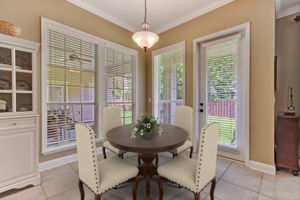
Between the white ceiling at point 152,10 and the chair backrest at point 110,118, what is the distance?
200 cm

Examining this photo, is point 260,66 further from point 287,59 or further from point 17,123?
point 17,123

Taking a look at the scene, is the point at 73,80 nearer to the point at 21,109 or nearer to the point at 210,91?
the point at 21,109

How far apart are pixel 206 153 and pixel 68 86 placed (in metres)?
2.57

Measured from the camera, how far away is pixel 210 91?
3039 millimetres

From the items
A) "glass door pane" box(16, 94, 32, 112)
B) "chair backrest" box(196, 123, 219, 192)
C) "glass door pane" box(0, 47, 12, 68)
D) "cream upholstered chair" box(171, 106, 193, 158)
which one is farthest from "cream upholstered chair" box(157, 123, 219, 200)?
"glass door pane" box(0, 47, 12, 68)

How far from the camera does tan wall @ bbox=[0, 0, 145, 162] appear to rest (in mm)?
2117

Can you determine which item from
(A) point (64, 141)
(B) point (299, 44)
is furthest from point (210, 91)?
(A) point (64, 141)

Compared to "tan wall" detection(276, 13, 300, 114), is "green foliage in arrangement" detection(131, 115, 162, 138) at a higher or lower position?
lower

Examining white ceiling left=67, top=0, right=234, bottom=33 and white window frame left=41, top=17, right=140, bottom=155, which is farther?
white ceiling left=67, top=0, right=234, bottom=33

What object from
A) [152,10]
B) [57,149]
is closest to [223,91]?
[152,10]

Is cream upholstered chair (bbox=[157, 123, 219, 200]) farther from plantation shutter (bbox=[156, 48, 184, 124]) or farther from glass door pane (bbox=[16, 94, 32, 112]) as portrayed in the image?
plantation shutter (bbox=[156, 48, 184, 124])

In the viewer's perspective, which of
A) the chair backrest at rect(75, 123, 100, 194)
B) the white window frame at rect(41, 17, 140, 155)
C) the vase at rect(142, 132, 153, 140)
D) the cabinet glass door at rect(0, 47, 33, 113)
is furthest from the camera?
the white window frame at rect(41, 17, 140, 155)

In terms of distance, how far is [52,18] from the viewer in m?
2.46

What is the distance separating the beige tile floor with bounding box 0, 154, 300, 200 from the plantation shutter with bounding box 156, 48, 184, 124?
1761 millimetres
